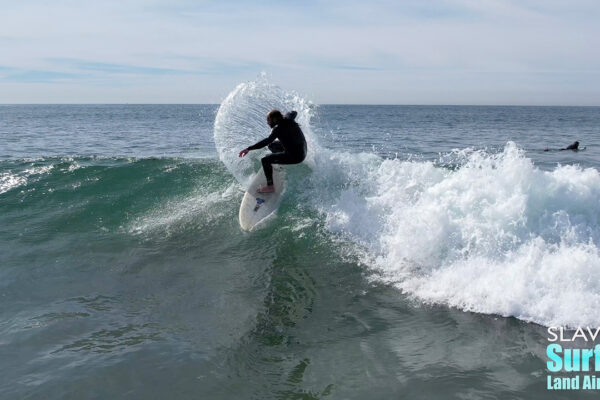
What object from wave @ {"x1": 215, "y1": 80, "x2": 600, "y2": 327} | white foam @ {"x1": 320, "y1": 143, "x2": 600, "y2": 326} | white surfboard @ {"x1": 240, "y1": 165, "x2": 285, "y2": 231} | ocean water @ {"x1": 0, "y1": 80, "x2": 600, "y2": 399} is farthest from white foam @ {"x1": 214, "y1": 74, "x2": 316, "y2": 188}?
white foam @ {"x1": 320, "y1": 143, "x2": 600, "y2": 326}

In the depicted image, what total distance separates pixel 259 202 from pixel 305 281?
2.87 metres

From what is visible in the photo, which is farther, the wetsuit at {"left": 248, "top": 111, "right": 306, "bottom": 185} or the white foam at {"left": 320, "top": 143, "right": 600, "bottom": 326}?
the wetsuit at {"left": 248, "top": 111, "right": 306, "bottom": 185}

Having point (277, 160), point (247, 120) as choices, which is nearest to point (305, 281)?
point (277, 160)

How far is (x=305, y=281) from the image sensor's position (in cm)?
717

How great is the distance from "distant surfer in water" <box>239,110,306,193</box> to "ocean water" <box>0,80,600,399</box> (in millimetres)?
1317

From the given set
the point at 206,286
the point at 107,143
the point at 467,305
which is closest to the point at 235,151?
the point at 206,286

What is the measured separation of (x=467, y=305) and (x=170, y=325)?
3.88 meters

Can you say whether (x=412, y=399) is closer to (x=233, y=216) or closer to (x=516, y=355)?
(x=516, y=355)

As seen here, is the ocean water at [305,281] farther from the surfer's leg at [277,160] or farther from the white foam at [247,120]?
the surfer's leg at [277,160]

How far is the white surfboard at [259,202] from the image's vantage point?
934cm

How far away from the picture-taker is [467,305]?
5.93 metres

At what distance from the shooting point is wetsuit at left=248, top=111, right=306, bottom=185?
8641 millimetres

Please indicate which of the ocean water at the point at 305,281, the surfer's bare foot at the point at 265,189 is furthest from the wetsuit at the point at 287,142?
the ocean water at the point at 305,281

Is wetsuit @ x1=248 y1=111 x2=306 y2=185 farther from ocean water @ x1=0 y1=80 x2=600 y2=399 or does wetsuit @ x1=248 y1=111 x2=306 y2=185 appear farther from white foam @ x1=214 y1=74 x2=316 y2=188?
white foam @ x1=214 y1=74 x2=316 y2=188
